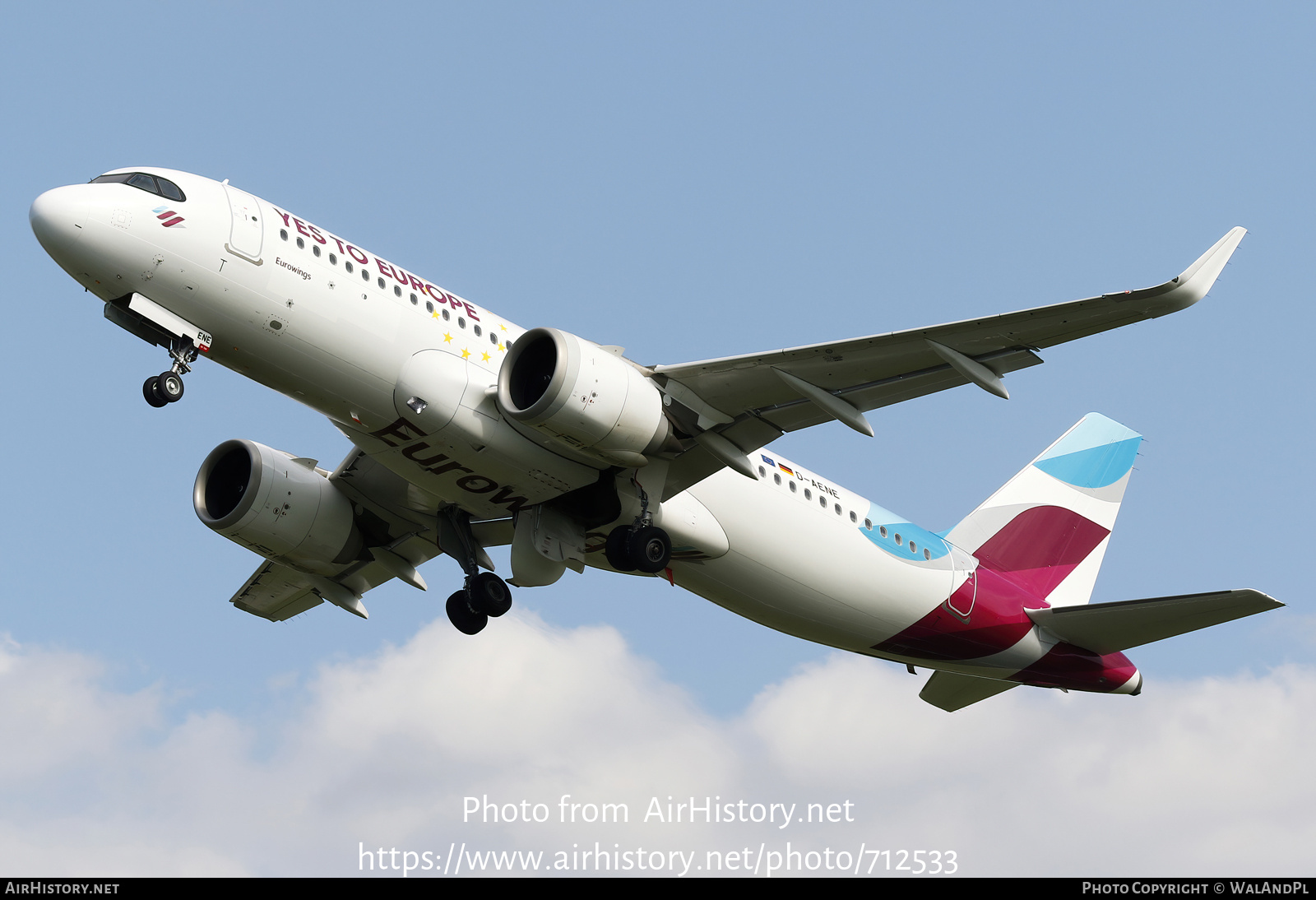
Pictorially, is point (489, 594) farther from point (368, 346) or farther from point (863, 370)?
point (863, 370)

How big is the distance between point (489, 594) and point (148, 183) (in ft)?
30.7

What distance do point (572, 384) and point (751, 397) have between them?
319 cm

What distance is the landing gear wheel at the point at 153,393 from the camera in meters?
21.0

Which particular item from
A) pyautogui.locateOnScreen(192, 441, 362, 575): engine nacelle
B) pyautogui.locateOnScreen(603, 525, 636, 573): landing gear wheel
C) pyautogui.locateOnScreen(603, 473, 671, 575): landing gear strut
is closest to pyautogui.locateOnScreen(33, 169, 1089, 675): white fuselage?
pyautogui.locateOnScreen(603, 473, 671, 575): landing gear strut

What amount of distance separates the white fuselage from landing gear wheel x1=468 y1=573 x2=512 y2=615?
1.62 metres

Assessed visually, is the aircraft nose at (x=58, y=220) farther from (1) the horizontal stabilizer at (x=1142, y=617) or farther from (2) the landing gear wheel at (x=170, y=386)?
(1) the horizontal stabilizer at (x=1142, y=617)

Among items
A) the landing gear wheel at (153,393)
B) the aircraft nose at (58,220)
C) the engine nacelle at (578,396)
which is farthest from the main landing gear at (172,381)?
the engine nacelle at (578,396)

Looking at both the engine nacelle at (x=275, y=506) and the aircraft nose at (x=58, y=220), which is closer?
the aircraft nose at (x=58, y=220)

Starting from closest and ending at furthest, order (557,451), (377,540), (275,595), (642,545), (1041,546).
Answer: (557,451) < (642,545) < (377,540) < (275,595) < (1041,546)

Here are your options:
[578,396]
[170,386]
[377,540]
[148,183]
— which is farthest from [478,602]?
[148,183]

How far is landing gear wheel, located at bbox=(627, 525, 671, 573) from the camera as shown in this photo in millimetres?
23500

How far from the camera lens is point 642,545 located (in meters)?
23.5

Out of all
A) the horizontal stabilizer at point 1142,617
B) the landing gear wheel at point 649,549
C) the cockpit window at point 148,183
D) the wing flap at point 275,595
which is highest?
the cockpit window at point 148,183

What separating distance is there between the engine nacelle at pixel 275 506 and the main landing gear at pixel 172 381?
535cm
